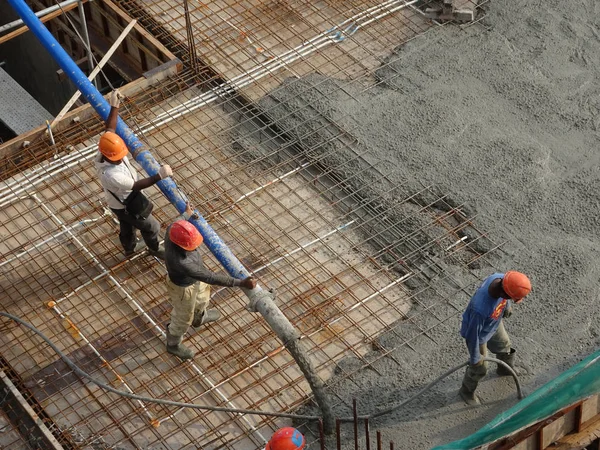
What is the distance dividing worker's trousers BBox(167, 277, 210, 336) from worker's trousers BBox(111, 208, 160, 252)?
970 mm

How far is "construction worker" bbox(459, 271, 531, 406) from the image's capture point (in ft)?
26.8

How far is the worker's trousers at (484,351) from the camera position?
28.6ft

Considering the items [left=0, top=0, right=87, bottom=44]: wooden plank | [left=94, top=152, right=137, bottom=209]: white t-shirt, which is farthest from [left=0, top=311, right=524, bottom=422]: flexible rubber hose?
[left=0, top=0, right=87, bottom=44]: wooden plank

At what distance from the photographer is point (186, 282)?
29.3ft

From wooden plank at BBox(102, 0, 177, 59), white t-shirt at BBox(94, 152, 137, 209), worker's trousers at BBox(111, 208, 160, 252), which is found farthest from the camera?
wooden plank at BBox(102, 0, 177, 59)

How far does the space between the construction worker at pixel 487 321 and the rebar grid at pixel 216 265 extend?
940mm

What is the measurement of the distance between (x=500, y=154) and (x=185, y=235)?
14.0 feet

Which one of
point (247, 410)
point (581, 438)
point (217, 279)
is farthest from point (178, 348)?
point (581, 438)

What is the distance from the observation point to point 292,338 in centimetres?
858

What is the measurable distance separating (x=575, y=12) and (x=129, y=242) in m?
6.49

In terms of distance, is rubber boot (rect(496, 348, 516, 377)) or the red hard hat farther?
rubber boot (rect(496, 348, 516, 377))

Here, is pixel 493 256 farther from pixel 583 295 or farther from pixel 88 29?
pixel 88 29

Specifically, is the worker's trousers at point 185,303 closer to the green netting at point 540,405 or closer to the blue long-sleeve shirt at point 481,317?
the blue long-sleeve shirt at point 481,317

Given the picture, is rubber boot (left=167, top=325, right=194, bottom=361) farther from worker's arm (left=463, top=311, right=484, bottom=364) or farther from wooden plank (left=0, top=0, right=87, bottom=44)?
wooden plank (left=0, top=0, right=87, bottom=44)
